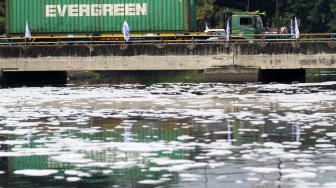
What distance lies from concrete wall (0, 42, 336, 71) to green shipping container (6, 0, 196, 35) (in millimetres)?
3543

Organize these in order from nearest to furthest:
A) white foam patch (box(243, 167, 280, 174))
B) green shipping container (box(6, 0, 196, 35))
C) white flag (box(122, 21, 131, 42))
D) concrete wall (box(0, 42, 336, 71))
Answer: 1. white foam patch (box(243, 167, 280, 174))
2. concrete wall (box(0, 42, 336, 71))
3. white flag (box(122, 21, 131, 42))
4. green shipping container (box(6, 0, 196, 35))

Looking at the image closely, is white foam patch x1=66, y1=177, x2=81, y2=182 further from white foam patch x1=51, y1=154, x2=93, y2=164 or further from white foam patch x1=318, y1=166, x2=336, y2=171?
white foam patch x1=318, y1=166, x2=336, y2=171

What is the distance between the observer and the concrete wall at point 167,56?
47.6m

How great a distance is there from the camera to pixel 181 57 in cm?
4878

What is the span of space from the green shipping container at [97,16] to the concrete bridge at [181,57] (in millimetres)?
3565

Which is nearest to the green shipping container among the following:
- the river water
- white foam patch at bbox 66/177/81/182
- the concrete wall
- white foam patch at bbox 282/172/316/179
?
the concrete wall

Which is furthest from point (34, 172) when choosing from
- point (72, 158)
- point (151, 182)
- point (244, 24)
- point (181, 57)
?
point (244, 24)

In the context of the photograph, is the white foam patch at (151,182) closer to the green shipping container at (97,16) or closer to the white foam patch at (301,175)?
the white foam patch at (301,175)

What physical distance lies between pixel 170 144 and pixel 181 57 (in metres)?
31.0

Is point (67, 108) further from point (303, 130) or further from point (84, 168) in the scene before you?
point (84, 168)

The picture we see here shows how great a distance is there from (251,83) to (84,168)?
33628mm

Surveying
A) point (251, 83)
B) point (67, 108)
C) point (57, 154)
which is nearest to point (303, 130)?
point (57, 154)

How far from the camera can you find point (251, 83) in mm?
47562

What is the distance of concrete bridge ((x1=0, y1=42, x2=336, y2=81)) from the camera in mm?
47625
